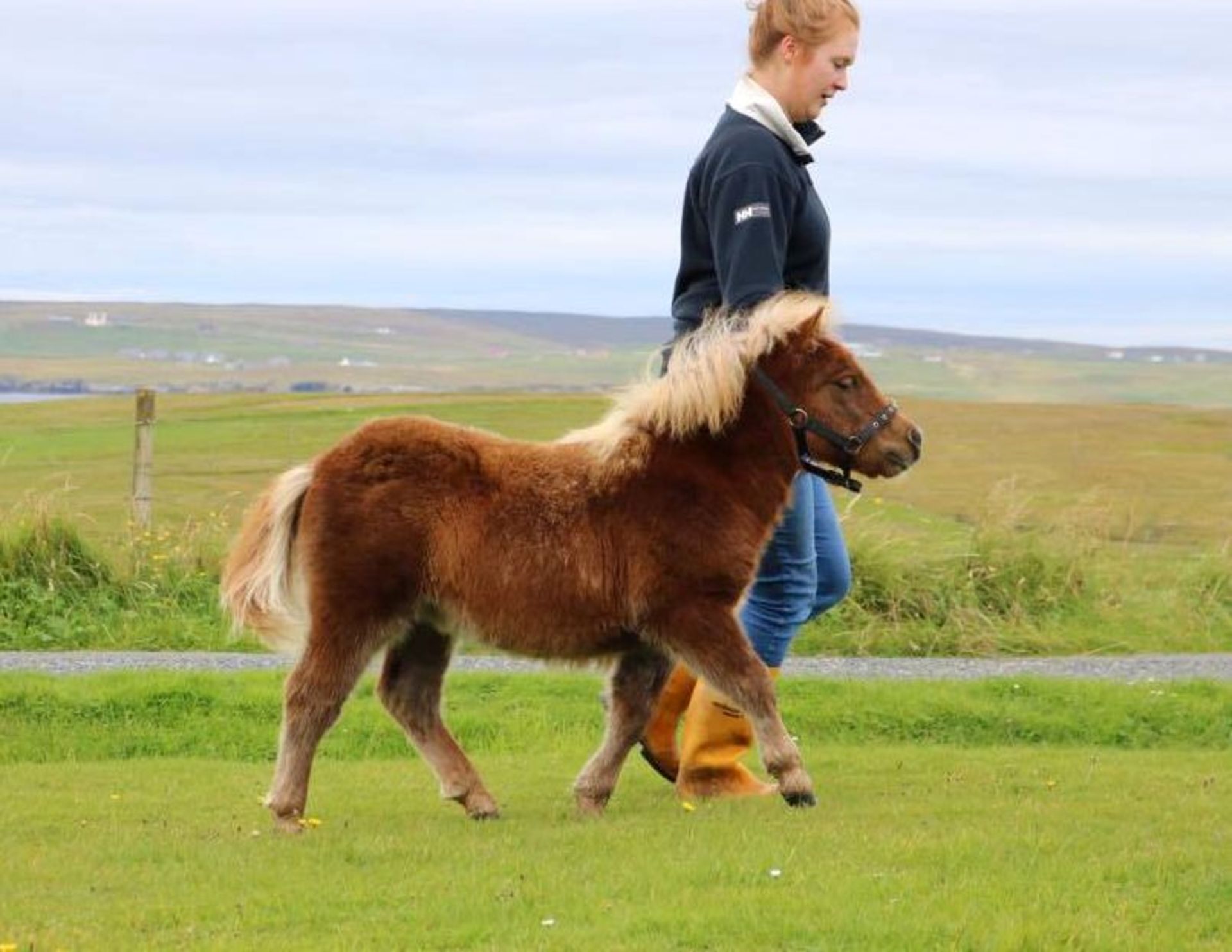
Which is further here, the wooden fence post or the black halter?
the wooden fence post

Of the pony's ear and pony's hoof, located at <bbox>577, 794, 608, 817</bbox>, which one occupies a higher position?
the pony's ear

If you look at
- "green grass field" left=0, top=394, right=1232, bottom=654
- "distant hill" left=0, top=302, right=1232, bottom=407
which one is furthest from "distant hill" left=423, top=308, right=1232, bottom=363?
"green grass field" left=0, top=394, right=1232, bottom=654

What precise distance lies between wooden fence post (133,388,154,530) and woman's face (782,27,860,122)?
37.5ft

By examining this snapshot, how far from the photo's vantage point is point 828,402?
8805 millimetres

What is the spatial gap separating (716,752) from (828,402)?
5.96 feet

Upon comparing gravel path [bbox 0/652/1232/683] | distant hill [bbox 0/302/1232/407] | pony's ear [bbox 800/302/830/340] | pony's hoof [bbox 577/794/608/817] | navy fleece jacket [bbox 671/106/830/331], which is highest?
navy fleece jacket [bbox 671/106/830/331]

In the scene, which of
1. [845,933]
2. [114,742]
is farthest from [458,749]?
[114,742]

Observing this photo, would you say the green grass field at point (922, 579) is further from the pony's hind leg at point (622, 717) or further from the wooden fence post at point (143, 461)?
the pony's hind leg at point (622, 717)

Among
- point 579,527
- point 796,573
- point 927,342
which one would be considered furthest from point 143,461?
point 927,342

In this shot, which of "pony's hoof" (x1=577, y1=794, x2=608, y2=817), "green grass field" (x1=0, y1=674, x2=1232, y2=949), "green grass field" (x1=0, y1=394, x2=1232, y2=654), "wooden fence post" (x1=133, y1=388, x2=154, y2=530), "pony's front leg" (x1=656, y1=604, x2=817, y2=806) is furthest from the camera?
"wooden fence post" (x1=133, y1=388, x2=154, y2=530)

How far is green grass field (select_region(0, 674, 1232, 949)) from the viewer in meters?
6.64

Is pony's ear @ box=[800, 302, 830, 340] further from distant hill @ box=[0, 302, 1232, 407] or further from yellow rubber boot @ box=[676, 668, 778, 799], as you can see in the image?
distant hill @ box=[0, 302, 1232, 407]

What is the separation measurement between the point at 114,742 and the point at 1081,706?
235 inches

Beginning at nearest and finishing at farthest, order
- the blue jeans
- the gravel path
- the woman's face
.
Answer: the woman's face < the blue jeans < the gravel path
